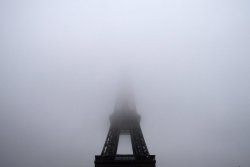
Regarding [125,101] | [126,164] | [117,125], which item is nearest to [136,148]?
[126,164]

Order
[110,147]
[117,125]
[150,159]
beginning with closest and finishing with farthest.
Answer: [150,159] → [110,147] → [117,125]

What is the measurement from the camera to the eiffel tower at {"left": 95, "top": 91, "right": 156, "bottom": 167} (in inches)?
1730

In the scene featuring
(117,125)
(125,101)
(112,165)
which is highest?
(125,101)

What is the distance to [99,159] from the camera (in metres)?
44.2

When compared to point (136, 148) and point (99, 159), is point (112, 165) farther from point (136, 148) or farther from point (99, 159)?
point (136, 148)

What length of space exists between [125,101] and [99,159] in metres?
69.8

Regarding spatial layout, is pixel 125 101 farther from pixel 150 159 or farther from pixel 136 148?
pixel 150 159

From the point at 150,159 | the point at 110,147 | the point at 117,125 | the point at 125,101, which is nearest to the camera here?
the point at 150,159

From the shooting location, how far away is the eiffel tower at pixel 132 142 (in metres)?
43.9

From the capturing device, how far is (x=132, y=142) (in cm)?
6228

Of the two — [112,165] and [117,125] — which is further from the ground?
[117,125]

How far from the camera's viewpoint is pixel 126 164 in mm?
44312

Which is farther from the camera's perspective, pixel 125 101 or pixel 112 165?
pixel 125 101

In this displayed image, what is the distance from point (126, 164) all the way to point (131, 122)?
42.8 m
